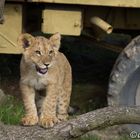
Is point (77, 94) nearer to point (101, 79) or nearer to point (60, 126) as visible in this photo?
point (101, 79)

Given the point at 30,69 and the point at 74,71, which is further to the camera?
the point at 74,71

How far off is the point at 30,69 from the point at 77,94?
8.02ft

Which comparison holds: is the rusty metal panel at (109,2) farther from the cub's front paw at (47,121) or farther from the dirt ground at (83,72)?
the dirt ground at (83,72)

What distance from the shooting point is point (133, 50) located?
5.93 meters

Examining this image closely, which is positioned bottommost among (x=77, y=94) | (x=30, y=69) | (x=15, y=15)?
(x=77, y=94)

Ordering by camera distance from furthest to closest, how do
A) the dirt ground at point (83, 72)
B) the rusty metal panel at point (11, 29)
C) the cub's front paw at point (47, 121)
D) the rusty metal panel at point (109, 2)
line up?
the dirt ground at point (83, 72) → the rusty metal panel at point (11, 29) → the rusty metal panel at point (109, 2) → the cub's front paw at point (47, 121)

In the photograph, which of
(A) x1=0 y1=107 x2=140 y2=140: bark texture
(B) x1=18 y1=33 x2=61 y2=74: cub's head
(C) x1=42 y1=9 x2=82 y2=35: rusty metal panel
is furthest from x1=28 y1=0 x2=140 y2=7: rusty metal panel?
(A) x1=0 y1=107 x2=140 y2=140: bark texture

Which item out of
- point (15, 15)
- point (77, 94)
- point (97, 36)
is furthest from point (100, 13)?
point (77, 94)

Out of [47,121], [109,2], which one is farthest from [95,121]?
[109,2]

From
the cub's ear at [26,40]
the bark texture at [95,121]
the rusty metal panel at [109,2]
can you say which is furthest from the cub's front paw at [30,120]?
the rusty metal panel at [109,2]

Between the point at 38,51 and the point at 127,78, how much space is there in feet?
4.37

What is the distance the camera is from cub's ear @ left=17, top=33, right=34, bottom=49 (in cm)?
501

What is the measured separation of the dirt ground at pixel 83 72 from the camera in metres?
7.38

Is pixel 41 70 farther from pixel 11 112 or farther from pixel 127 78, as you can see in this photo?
pixel 11 112
